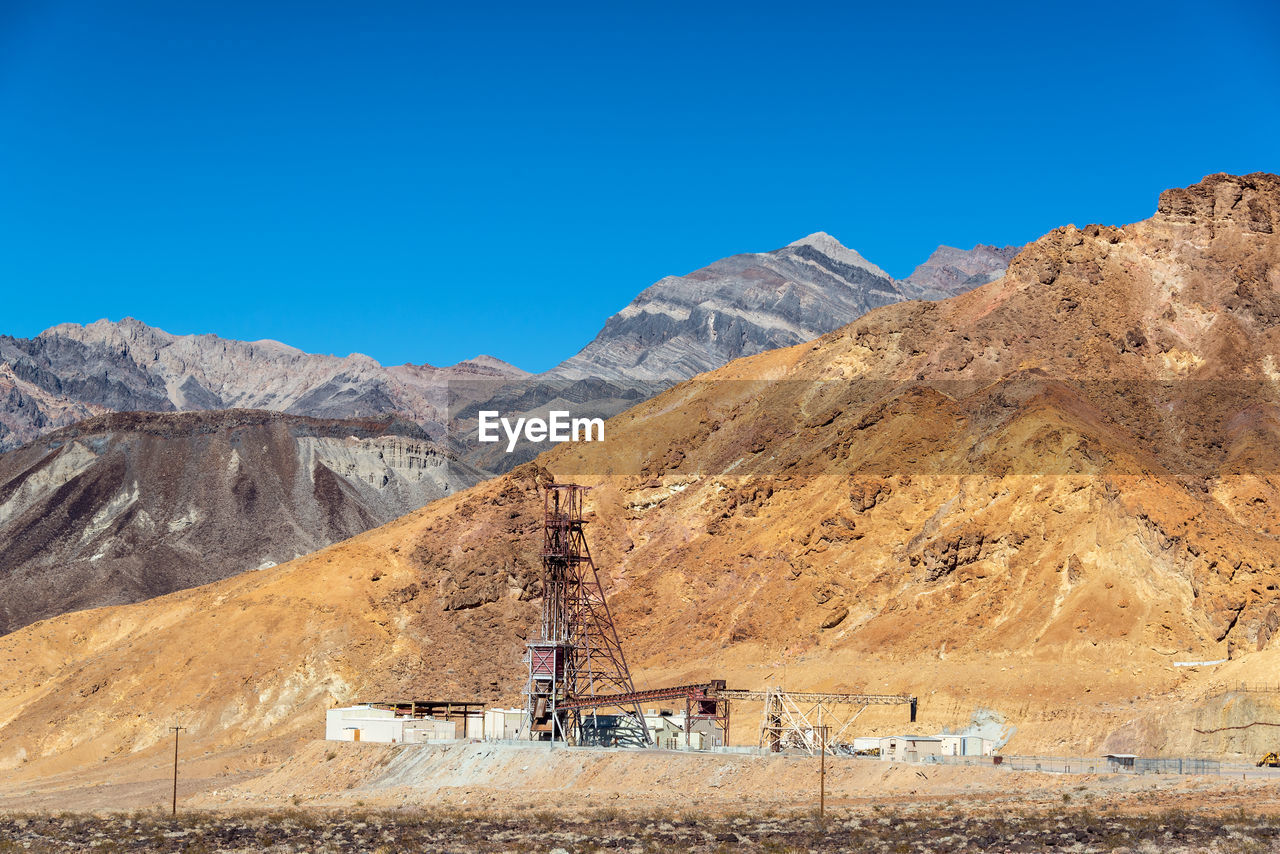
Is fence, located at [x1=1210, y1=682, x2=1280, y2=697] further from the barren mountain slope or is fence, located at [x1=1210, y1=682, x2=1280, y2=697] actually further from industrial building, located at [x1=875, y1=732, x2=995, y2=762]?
industrial building, located at [x1=875, y1=732, x2=995, y2=762]

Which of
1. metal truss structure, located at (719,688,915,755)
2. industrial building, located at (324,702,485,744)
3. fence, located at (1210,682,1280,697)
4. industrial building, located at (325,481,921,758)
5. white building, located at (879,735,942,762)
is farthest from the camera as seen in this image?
industrial building, located at (324,702,485,744)

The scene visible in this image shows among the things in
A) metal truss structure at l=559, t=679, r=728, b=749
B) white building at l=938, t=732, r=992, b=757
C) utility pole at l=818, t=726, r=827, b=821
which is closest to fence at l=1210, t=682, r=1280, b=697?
white building at l=938, t=732, r=992, b=757

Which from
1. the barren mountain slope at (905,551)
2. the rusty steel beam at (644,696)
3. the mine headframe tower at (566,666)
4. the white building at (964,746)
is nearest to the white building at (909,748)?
the white building at (964,746)

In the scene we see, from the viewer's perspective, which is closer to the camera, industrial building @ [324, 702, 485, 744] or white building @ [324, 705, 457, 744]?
white building @ [324, 705, 457, 744]

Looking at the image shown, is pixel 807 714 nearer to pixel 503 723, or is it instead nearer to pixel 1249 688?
pixel 503 723

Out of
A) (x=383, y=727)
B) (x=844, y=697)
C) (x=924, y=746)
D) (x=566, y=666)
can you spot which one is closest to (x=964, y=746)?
(x=924, y=746)

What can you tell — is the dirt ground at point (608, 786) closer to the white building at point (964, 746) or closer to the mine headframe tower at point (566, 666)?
the mine headframe tower at point (566, 666)

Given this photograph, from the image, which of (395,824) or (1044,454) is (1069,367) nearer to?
(1044,454)
